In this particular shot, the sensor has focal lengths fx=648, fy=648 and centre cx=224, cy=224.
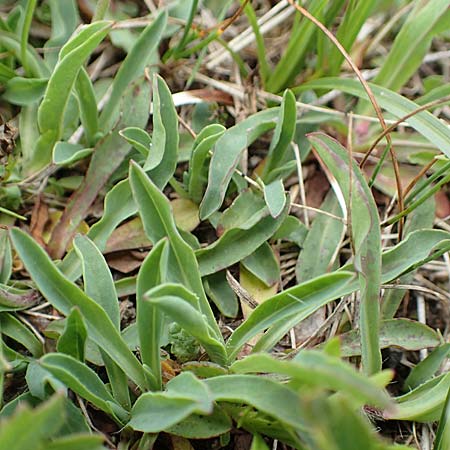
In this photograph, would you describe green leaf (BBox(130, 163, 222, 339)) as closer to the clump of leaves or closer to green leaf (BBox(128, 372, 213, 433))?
the clump of leaves

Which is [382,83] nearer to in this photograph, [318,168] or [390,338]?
[318,168]

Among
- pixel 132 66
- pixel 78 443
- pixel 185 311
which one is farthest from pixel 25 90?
pixel 78 443

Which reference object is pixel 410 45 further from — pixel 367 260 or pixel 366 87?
pixel 367 260

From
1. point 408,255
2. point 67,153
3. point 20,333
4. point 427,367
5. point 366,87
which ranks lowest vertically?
point 427,367

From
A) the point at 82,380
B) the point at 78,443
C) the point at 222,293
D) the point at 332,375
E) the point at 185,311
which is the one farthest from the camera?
the point at 222,293

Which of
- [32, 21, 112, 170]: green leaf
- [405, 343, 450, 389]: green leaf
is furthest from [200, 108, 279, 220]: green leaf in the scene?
[405, 343, 450, 389]: green leaf

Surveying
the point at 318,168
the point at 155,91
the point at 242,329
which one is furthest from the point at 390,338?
the point at 155,91
